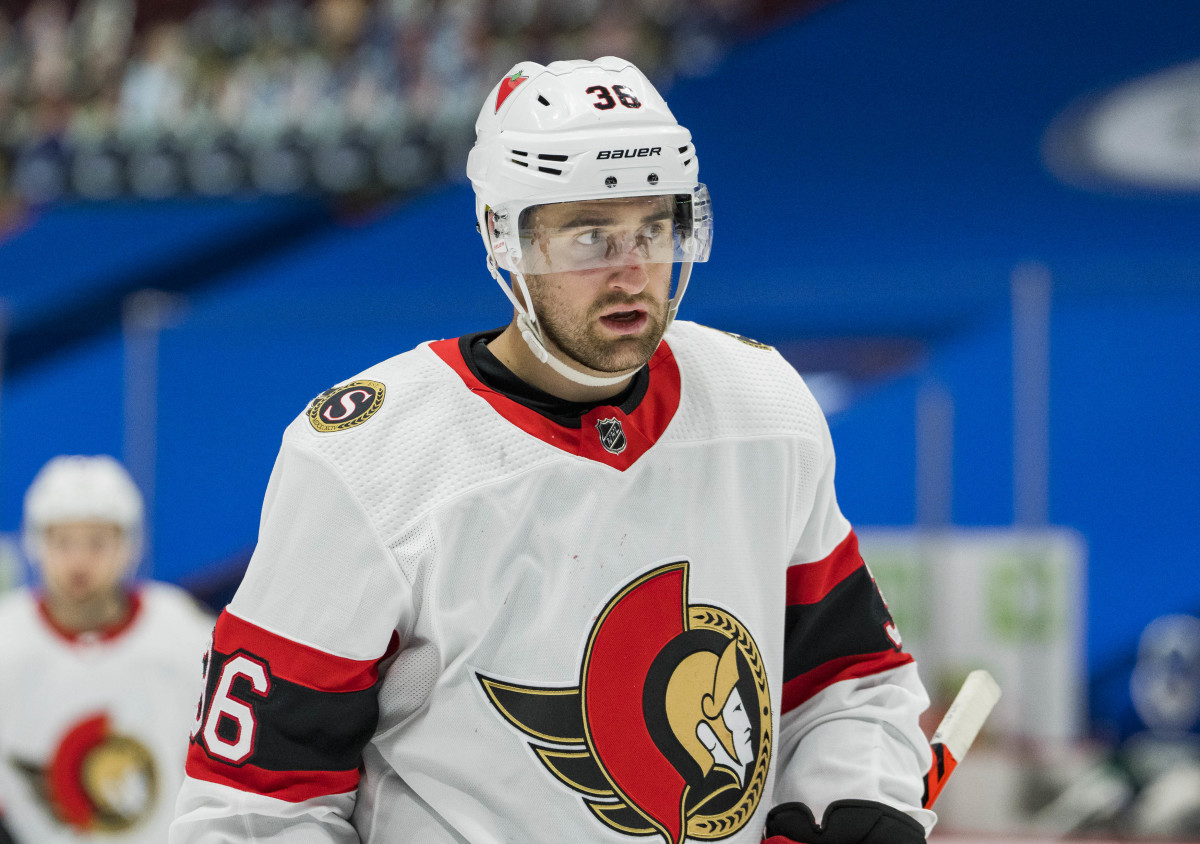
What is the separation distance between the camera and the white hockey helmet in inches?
61.4

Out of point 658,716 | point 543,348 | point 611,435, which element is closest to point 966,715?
point 658,716

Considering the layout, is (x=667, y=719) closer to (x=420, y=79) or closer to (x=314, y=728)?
(x=314, y=728)

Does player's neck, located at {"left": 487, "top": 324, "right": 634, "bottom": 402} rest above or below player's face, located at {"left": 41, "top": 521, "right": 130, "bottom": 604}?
above

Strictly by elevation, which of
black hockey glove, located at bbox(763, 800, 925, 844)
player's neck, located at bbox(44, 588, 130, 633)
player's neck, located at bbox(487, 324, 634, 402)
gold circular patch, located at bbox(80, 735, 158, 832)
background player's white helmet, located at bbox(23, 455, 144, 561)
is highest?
player's neck, located at bbox(487, 324, 634, 402)

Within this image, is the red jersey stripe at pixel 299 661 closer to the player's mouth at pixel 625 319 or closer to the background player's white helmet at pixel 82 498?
the player's mouth at pixel 625 319

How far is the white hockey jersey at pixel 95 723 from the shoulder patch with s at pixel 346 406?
2.41m

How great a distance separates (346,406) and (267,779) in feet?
1.35

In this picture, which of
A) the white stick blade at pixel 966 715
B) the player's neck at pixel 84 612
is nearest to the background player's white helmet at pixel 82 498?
the player's neck at pixel 84 612

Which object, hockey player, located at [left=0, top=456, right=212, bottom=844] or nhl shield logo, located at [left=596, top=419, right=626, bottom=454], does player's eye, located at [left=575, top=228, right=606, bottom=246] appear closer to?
nhl shield logo, located at [left=596, top=419, right=626, bottom=454]

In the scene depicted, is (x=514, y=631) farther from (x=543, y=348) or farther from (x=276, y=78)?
(x=276, y=78)

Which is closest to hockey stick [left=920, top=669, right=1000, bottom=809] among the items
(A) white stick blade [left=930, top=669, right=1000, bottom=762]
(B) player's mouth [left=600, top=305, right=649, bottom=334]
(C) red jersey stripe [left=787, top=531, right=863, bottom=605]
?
(A) white stick blade [left=930, top=669, right=1000, bottom=762]

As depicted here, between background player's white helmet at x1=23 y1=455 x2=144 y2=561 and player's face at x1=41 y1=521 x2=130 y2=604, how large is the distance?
0.02 metres

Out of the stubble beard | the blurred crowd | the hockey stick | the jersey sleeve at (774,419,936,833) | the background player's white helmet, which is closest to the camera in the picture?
the stubble beard

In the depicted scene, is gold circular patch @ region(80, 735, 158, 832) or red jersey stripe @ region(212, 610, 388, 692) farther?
gold circular patch @ region(80, 735, 158, 832)
